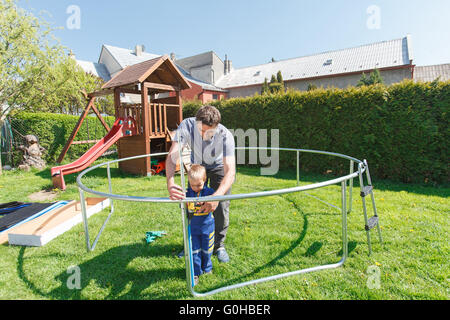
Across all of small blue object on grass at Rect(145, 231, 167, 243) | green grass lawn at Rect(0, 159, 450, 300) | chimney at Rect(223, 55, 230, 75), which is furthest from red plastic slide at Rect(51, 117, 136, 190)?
chimney at Rect(223, 55, 230, 75)

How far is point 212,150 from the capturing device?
3.07m

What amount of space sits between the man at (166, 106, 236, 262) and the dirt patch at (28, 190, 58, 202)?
471cm

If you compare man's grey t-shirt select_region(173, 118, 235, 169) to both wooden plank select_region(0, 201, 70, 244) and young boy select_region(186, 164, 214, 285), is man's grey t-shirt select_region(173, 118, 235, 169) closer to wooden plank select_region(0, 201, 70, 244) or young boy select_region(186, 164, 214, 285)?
young boy select_region(186, 164, 214, 285)

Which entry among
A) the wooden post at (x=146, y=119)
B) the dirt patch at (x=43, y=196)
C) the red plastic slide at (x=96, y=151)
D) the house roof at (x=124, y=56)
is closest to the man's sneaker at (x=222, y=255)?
the dirt patch at (x=43, y=196)

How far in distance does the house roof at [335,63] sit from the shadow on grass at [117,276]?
27.3 metres

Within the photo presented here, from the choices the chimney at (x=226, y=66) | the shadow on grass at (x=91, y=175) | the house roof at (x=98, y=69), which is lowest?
the shadow on grass at (x=91, y=175)

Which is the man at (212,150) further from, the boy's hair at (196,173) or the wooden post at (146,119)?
the wooden post at (146,119)

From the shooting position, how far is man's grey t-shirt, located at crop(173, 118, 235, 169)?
117 inches

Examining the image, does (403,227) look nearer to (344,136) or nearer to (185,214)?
(185,214)

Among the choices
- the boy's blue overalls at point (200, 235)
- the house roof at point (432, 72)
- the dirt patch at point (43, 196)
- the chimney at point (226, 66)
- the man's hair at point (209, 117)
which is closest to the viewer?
the boy's blue overalls at point (200, 235)

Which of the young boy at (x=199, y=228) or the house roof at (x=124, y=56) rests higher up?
the house roof at (x=124, y=56)

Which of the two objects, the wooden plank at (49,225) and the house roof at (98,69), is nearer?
the wooden plank at (49,225)

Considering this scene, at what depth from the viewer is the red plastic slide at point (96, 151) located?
6.39 meters

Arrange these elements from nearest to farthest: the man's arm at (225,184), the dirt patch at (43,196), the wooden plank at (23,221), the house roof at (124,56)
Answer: the man's arm at (225,184)
the wooden plank at (23,221)
the dirt patch at (43,196)
the house roof at (124,56)
